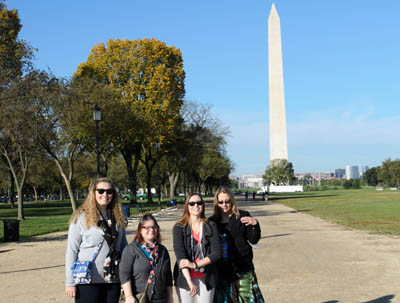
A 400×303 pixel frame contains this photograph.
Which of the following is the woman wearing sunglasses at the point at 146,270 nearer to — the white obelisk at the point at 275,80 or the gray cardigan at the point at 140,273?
the gray cardigan at the point at 140,273

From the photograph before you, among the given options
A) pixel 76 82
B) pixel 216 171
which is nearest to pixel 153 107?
pixel 76 82

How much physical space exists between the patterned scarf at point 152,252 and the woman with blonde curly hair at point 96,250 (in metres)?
0.25

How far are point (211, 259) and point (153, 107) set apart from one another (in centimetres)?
3802

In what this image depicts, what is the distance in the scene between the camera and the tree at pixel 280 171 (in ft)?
262

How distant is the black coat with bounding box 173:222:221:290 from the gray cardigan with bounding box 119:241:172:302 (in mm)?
249

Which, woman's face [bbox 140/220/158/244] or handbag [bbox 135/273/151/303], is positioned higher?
woman's face [bbox 140/220/158/244]

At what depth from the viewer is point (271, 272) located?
10172 mm

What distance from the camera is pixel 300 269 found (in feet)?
34.6

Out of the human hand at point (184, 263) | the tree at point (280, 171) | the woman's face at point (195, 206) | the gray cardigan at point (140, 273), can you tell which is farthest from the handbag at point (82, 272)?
the tree at point (280, 171)

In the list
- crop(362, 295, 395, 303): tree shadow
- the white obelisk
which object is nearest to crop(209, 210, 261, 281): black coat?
crop(362, 295, 395, 303): tree shadow

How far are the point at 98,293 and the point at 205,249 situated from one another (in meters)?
1.00

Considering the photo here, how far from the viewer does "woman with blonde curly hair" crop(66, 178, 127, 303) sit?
167 inches

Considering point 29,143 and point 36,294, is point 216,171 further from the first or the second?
point 36,294

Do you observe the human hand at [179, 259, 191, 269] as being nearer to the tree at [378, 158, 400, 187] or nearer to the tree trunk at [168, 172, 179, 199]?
the tree trunk at [168, 172, 179, 199]
